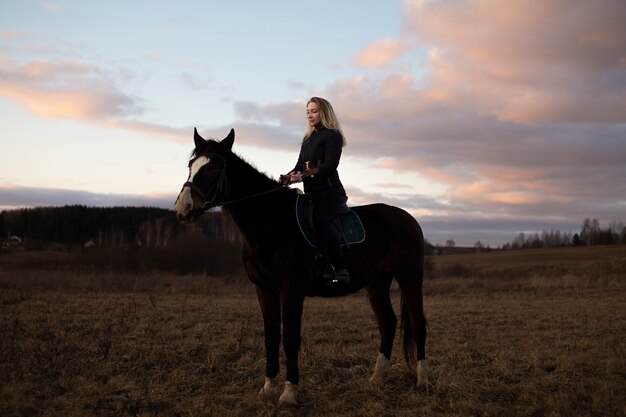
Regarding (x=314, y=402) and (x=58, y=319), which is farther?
(x=58, y=319)

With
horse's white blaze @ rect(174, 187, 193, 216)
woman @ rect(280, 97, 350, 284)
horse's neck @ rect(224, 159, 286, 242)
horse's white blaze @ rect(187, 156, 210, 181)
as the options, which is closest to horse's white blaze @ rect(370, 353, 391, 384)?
woman @ rect(280, 97, 350, 284)

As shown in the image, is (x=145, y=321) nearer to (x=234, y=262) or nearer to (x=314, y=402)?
(x=314, y=402)

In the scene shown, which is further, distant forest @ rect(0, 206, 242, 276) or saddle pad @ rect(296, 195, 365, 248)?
distant forest @ rect(0, 206, 242, 276)

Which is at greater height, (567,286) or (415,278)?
(415,278)

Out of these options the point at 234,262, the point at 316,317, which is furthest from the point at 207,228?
the point at 316,317

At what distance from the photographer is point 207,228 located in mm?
62156

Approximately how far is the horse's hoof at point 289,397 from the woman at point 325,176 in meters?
1.36

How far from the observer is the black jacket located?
6.38 meters

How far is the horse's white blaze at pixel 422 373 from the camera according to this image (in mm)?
6902

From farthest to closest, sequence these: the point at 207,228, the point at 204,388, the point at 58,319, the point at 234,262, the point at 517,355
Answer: the point at 207,228 < the point at 234,262 < the point at 58,319 < the point at 517,355 < the point at 204,388

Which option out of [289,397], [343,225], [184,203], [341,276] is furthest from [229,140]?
[289,397]

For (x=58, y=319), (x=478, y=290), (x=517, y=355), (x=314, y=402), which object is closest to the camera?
(x=314, y=402)

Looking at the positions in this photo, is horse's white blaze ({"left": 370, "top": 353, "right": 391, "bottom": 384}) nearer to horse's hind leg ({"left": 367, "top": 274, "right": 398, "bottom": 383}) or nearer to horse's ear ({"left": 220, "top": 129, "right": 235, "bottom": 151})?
horse's hind leg ({"left": 367, "top": 274, "right": 398, "bottom": 383})

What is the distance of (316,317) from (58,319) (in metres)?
6.51
